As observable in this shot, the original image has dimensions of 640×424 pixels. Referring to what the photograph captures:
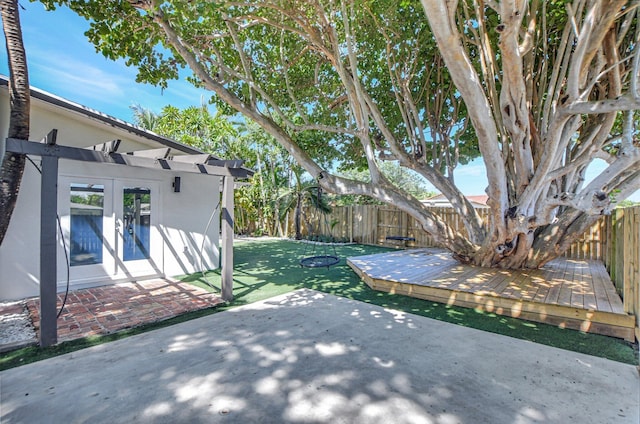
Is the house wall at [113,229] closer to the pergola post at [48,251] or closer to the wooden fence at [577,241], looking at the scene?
the pergola post at [48,251]

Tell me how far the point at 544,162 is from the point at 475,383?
4.28 meters

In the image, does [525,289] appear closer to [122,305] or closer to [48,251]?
[122,305]

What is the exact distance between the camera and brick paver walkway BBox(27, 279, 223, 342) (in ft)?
12.9

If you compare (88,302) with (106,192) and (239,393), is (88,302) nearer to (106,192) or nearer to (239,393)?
(106,192)

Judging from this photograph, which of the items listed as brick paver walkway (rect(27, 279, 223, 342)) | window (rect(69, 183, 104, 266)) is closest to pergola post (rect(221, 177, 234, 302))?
brick paver walkway (rect(27, 279, 223, 342))

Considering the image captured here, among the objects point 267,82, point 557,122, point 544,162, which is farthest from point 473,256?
point 267,82

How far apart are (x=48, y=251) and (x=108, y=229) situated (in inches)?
111

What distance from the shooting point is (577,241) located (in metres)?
8.38

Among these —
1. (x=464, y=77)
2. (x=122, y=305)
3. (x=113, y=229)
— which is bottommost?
(x=122, y=305)

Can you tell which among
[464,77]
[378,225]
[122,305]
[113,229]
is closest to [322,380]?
[122,305]

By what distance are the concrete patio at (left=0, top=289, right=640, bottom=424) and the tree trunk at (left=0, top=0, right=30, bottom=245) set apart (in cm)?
203

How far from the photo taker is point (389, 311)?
453 cm

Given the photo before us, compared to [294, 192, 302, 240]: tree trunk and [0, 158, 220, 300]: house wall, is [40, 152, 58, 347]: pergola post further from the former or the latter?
[294, 192, 302, 240]: tree trunk

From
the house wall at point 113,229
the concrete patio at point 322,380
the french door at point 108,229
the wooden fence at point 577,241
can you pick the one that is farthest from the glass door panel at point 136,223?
the wooden fence at point 577,241
